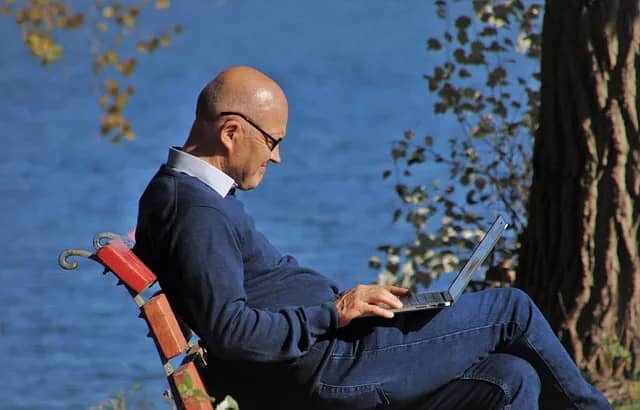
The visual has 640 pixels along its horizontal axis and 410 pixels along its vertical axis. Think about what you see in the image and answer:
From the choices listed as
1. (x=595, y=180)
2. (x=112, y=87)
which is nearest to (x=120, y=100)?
(x=112, y=87)

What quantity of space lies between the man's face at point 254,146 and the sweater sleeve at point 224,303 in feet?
0.78

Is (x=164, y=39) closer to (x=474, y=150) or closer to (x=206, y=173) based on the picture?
(x=474, y=150)

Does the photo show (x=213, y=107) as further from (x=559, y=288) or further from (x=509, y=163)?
(x=509, y=163)

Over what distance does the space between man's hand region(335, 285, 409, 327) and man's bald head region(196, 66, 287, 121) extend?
0.53 meters

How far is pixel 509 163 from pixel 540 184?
1410 millimetres

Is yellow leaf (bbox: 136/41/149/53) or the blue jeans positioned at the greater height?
yellow leaf (bbox: 136/41/149/53)

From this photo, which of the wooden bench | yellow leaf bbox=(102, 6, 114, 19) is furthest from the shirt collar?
yellow leaf bbox=(102, 6, 114, 19)

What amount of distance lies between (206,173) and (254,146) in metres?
0.15

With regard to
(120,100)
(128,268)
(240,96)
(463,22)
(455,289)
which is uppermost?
(120,100)

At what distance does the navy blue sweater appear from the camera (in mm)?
3289

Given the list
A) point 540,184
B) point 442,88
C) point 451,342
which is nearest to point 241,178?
point 451,342

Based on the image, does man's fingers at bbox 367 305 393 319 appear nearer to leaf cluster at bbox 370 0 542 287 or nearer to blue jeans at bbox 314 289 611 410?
blue jeans at bbox 314 289 611 410

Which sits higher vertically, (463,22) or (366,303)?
(463,22)

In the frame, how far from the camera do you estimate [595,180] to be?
5684 mm
